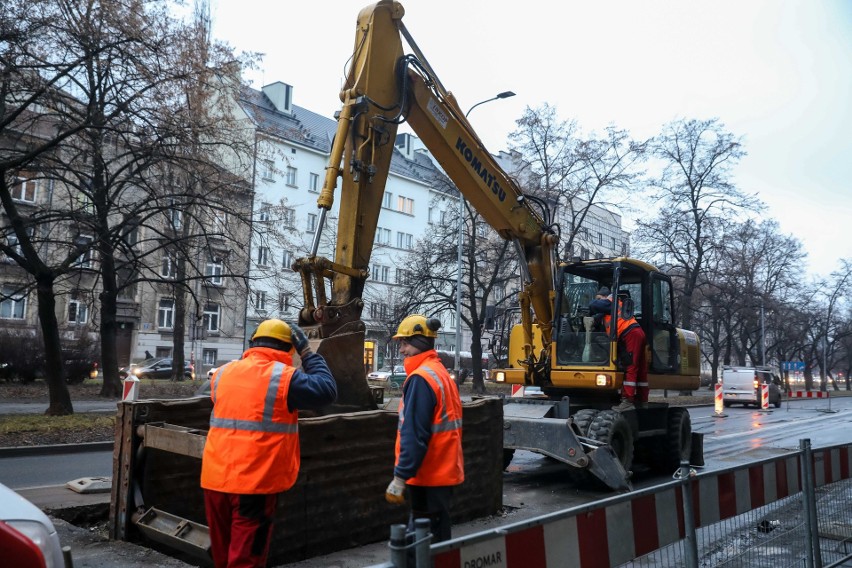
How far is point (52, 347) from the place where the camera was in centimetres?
1429

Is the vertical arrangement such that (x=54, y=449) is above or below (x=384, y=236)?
below

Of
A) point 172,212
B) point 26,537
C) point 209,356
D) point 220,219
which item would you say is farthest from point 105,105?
point 209,356

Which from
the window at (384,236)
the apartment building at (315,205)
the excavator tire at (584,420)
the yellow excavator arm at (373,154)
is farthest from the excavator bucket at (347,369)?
the window at (384,236)

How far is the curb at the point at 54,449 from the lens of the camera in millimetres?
11008

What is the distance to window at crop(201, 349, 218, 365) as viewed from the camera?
44.4 m

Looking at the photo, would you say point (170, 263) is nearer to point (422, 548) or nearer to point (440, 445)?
point (440, 445)

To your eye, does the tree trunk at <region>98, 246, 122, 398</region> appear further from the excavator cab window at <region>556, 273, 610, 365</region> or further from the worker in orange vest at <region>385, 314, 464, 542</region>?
the worker in orange vest at <region>385, 314, 464, 542</region>

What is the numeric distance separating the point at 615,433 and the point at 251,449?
621 cm

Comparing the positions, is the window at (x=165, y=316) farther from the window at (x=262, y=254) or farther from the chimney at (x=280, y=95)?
the window at (x=262, y=254)

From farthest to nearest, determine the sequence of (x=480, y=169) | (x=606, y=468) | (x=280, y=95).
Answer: (x=280, y=95), (x=480, y=169), (x=606, y=468)

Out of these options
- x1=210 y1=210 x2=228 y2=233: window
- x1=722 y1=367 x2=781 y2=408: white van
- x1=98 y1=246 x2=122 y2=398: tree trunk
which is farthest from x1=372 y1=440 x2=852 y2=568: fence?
x1=722 y1=367 x2=781 y2=408: white van

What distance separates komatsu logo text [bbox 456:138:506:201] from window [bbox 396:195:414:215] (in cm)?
4571

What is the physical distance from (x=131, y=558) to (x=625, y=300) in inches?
274

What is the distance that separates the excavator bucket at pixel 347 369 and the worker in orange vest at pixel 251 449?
2.47 m
